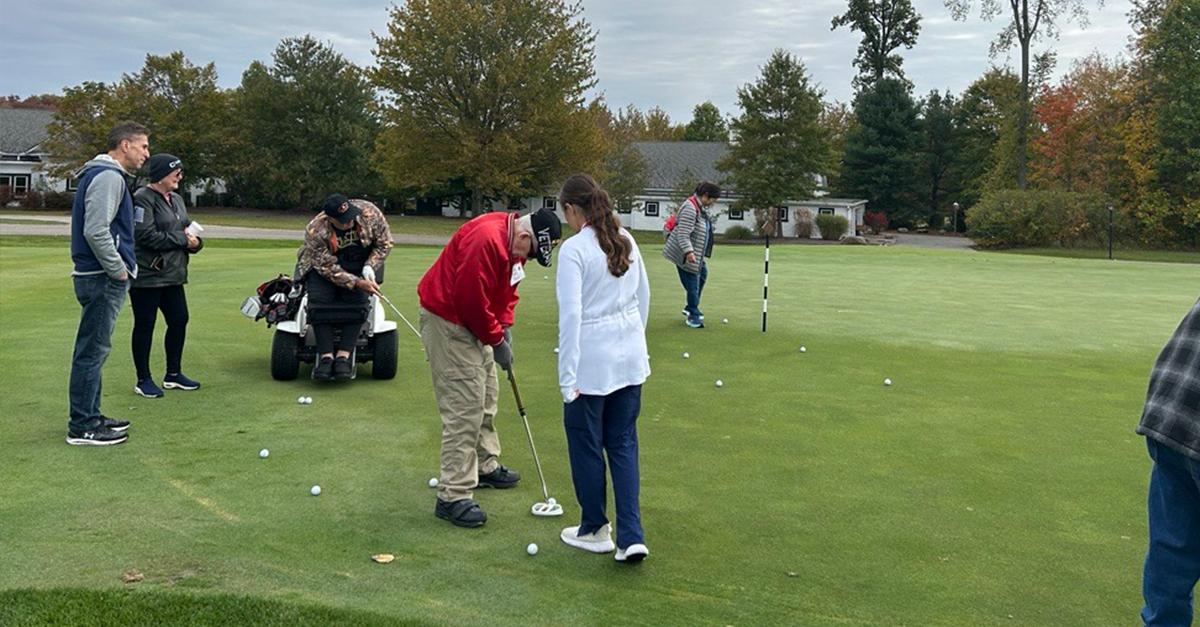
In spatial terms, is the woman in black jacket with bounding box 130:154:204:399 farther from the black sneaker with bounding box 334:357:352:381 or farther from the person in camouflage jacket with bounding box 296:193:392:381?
the black sneaker with bounding box 334:357:352:381

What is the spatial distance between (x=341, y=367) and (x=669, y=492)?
3.85m

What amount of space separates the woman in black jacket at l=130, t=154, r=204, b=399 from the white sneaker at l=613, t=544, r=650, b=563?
526 centimetres

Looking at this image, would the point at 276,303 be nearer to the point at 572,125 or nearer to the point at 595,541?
the point at 595,541

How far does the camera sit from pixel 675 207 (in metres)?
63.5

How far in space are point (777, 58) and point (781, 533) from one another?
56774 mm

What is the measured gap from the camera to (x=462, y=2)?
54281mm

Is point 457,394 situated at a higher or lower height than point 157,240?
lower

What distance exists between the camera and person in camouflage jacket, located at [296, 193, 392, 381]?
27.9 ft

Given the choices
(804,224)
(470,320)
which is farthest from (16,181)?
(470,320)

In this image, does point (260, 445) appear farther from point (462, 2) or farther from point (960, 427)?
point (462, 2)

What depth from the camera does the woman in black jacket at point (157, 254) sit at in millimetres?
8344

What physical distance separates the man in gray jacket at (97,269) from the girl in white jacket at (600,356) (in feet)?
12.0

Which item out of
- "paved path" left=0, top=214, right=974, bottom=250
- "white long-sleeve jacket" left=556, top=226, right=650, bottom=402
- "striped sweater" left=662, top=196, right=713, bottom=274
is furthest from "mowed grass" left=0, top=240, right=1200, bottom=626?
"paved path" left=0, top=214, right=974, bottom=250

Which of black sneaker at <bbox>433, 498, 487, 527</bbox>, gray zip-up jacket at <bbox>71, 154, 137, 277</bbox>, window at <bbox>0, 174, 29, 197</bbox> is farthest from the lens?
window at <bbox>0, 174, 29, 197</bbox>
